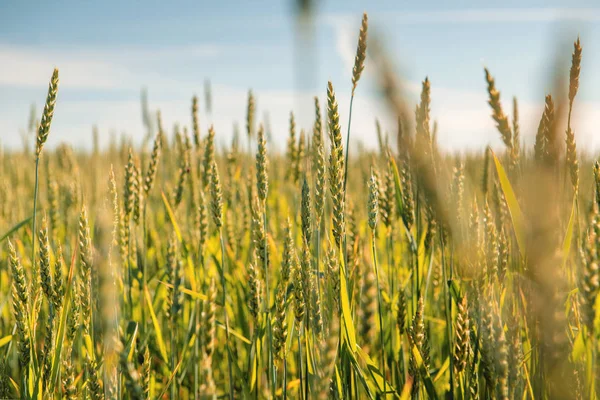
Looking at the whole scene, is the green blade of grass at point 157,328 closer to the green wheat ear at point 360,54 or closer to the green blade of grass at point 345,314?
the green blade of grass at point 345,314

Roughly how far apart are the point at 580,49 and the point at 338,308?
0.76m

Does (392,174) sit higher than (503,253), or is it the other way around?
(392,174)

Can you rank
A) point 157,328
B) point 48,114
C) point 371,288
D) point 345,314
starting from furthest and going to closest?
1. point 157,328
2. point 48,114
3. point 345,314
4. point 371,288

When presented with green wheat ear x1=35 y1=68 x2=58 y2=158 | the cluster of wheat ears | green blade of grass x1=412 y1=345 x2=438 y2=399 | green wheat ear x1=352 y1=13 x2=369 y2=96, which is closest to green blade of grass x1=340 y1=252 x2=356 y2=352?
the cluster of wheat ears

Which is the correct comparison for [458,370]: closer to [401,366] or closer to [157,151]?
[401,366]

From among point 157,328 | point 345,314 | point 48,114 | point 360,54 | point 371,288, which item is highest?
point 360,54

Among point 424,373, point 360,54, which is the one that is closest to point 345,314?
point 424,373

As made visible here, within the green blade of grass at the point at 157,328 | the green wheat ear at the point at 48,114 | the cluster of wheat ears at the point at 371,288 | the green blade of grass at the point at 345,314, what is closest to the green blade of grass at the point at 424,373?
the cluster of wheat ears at the point at 371,288

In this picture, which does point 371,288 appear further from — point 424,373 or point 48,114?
point 48,114

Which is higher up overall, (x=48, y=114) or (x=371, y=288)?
(x=48, y=114)

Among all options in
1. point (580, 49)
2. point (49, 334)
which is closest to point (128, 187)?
point (49, 334)

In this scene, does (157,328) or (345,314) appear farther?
(157,328)

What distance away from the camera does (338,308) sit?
104cm

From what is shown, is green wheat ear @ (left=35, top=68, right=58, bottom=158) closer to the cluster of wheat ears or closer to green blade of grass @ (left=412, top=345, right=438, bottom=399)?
the cluster of wheat ears
